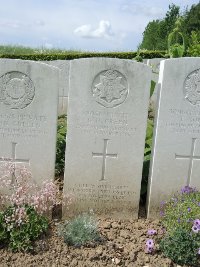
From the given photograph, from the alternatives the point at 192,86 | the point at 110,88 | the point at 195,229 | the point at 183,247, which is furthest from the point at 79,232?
the point at 192,86

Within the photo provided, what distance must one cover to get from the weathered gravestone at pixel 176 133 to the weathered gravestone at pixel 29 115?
3.61 ft

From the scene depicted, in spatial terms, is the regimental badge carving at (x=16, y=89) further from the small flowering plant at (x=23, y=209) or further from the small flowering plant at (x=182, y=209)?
the small flowering plant at (x=182, y=209)

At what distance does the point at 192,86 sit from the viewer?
3914 mm

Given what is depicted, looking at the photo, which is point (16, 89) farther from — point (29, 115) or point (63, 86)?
point (63, 86)

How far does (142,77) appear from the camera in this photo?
3.83 m

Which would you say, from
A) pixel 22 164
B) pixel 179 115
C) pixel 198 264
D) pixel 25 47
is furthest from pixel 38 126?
pixel 25 47

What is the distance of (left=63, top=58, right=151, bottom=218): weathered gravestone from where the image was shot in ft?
12.5

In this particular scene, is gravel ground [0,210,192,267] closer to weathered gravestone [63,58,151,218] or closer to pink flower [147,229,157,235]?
pink flower [147,229,157,235]

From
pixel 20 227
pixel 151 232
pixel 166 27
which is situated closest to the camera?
pixel 20 227

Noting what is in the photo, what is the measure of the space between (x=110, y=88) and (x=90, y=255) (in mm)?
1613

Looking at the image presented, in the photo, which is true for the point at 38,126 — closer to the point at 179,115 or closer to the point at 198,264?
the point at 179,115

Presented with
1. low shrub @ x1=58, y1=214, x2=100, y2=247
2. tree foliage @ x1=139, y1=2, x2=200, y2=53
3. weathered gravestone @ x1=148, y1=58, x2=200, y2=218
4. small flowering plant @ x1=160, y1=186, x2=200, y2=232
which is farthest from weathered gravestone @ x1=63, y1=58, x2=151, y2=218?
tree foliage @ x1=139, y1=2, x2=200, y2=53

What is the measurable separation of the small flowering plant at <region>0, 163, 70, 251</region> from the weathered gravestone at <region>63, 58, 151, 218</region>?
15.1 inches

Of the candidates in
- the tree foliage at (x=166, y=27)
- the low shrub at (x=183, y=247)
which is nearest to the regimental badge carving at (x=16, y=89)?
the low shrub at (x=183, y=247)
